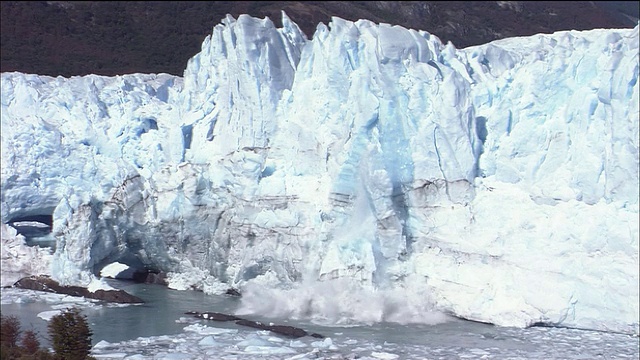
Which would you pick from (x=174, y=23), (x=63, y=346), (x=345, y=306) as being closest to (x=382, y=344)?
(x=345, y=306)

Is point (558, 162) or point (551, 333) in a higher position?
point (558, 162)

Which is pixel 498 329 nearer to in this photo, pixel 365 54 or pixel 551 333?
pixel 551 333

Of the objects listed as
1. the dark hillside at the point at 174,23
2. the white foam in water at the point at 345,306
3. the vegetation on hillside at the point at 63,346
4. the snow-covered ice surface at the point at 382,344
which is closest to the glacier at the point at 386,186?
the white foam in water at the point at 345,306

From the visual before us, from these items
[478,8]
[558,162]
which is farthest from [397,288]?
[478,8]

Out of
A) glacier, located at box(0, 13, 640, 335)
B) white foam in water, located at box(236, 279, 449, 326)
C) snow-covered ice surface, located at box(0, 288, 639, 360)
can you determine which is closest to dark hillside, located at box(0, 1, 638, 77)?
glacier, located at box(0, 13, 640, 335)

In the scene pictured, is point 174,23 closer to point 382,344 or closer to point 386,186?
point 386,186

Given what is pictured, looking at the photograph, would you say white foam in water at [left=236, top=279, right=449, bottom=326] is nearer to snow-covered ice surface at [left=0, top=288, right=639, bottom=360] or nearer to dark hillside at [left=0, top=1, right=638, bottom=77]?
snow-covered ice surface at [left=0, top=288, right=639, bottom=360]

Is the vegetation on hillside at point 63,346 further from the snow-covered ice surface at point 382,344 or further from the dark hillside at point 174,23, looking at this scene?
the dark hillside at point 174,23
